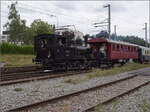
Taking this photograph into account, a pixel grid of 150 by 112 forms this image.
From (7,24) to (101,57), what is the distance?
115 ft

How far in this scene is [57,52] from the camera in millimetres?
12703

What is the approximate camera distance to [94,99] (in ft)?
20.1

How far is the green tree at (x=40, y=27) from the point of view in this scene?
47.0 m

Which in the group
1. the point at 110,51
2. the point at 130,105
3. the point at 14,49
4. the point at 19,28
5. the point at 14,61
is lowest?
the point at 130,105

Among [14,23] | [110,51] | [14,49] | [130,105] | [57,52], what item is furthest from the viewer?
[14,23]

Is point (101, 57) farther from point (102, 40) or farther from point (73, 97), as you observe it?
point (73, 97)

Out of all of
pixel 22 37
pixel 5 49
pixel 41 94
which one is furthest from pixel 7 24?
pixel 41 94

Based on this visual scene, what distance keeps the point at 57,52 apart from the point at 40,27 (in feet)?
121

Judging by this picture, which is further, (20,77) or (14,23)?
(14,23)

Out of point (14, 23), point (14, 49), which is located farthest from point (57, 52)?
point (14, 23)

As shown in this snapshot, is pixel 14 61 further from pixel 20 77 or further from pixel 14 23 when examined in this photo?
pixel 14 23

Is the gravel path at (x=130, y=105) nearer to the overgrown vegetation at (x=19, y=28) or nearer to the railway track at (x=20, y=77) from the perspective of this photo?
the railway track at (x=20, y=77)

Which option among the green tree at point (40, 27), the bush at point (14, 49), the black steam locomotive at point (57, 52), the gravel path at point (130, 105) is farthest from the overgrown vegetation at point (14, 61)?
the green tree at point (40, 27)

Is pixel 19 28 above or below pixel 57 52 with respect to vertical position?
above
